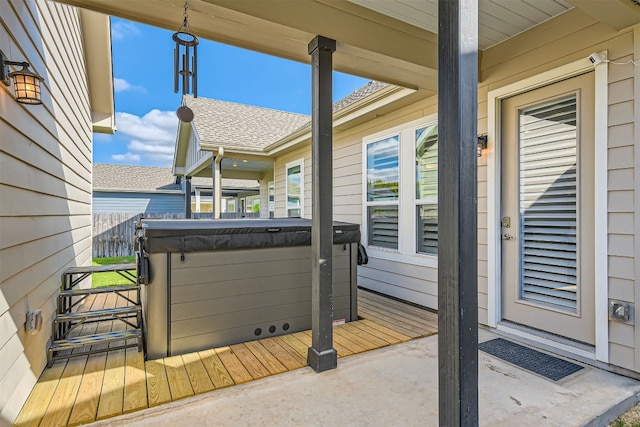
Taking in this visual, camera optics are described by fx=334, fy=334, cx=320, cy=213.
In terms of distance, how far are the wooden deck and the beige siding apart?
0.51 ft

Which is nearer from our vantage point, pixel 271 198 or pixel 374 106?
pixel 374 106

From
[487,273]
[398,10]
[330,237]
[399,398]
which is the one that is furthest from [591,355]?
[398,10]

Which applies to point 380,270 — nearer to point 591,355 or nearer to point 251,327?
point 251,327

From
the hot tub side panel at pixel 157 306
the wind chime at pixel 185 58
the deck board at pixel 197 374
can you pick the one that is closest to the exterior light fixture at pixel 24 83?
the wind chime at pixel 185 58

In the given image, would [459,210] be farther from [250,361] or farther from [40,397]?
[40,397]

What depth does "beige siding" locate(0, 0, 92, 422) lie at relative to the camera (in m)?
1.94

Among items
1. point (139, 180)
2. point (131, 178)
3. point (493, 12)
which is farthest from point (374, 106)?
point (131, 178)

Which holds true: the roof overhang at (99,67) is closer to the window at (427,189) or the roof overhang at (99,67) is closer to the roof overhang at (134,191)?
the window at (427,189)

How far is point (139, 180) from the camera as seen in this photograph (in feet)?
56.4

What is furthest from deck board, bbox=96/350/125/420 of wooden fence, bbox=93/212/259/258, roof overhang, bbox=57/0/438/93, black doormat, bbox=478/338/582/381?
wooden fence, bbox=93/212/259/258

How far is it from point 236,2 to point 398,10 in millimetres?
1185

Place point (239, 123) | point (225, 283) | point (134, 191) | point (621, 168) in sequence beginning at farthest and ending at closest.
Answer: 1. point (134, 191)
2. point (239, 123)
3. point (225, 283)
4. point (621, 168)

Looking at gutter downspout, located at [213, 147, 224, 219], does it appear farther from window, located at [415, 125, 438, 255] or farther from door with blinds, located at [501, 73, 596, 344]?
door with blinds, located at [501, 73, 596, 344]

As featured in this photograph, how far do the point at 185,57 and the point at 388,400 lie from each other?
9.36ft
